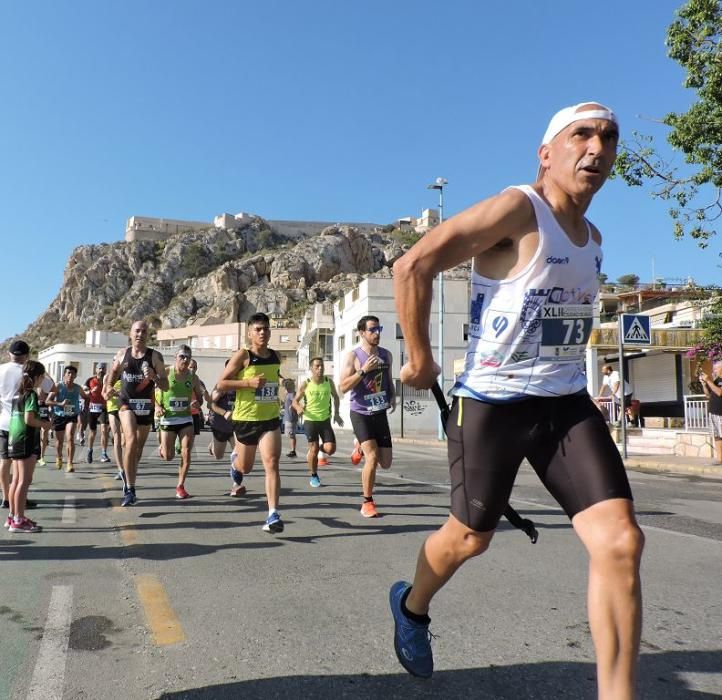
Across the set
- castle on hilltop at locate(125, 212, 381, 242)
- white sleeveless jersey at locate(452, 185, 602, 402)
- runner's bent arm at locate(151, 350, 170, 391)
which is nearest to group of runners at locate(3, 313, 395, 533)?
runner's bent arm at locate(151, 350, 170, 391)

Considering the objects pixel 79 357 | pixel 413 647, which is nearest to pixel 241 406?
pixel 413 647

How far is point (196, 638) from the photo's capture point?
10.5 feet

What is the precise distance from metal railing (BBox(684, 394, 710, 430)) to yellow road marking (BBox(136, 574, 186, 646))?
49.0 feet

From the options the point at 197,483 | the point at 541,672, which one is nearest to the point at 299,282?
the point at 197,483

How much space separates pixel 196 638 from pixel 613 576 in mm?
2016

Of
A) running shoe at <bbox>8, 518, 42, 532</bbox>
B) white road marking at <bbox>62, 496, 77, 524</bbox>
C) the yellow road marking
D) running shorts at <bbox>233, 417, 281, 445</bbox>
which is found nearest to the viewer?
the yellow road marking

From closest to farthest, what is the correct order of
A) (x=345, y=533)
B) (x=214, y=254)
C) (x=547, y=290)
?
(x=547, y=290) < (x=345, y=533) < (x=214, y=254)

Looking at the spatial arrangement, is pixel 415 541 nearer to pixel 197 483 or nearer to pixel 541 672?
pixel 541 672

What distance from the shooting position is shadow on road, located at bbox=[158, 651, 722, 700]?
2543mm

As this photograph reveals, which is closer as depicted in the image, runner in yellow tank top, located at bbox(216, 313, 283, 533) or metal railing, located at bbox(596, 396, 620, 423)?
runner in yellow tank top, located at bbox(216, 313, 283, 533)

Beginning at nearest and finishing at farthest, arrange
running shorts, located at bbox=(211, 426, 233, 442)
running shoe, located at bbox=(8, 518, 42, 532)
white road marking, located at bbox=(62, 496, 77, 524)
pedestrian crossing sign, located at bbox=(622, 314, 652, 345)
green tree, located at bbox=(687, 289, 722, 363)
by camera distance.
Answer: running shoe, located at bbox=(8, 518, 42, 532) → white road marking, located at bbox=(62, 496, 77, 524) → running shorts, located at bbox=(211, 426, 233, 442) → pedestrian crossing sign, located at bbox=(622, 314, 652, 345) → green tree, located at bbox=(687, 289, 722, 363)

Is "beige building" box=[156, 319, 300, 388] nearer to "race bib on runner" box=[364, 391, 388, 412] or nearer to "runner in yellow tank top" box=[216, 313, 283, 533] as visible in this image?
"race bib on runner" box=[364, 391, 388, 412]

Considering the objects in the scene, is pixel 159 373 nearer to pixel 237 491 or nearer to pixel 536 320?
Result: pixel 237 491

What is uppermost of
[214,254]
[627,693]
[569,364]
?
[214,254]
